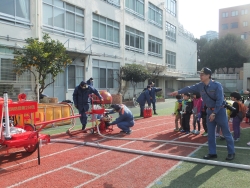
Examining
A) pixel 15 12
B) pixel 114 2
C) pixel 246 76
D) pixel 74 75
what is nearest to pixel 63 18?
pixel 15 12

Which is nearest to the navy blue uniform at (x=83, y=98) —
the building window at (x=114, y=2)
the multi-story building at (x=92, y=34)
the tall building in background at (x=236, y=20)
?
the multi-story building at (x=92, y=34)

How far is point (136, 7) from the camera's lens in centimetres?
2552

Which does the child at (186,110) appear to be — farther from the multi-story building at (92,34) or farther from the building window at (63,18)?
the building window at (63,18)

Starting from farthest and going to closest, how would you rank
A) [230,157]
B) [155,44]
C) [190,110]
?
[155,44] < [190,110] < [230,157]

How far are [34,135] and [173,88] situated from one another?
3257 centimetres

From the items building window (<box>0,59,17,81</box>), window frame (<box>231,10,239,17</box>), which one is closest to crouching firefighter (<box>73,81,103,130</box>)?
building window (<box>0,59,17,81</box>)

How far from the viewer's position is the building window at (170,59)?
109 ft

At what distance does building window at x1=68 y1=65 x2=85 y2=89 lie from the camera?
1795cm

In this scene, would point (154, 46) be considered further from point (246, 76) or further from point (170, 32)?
point (246, 76)

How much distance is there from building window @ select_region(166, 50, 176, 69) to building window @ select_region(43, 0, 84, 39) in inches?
669

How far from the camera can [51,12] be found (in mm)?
16297

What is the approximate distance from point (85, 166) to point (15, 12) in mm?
11954

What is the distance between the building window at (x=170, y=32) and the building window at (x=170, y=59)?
1976 millimetres

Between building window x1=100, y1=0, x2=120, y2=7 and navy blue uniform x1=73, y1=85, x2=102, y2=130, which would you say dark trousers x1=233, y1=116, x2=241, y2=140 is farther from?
building window x1=100, y1=0, x2=120, y2=7
